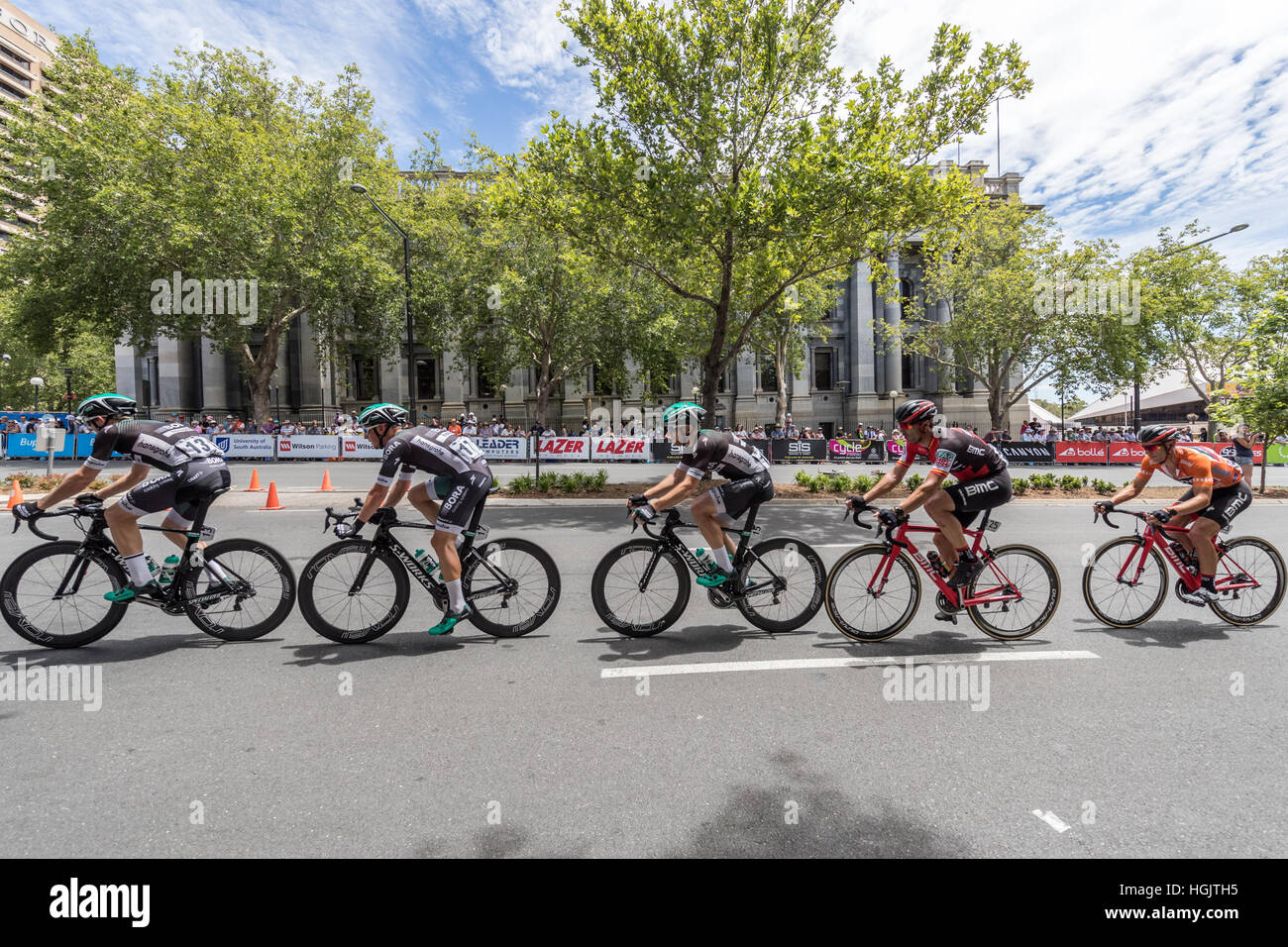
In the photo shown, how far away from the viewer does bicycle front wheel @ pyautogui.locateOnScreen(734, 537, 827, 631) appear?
5.25 metres

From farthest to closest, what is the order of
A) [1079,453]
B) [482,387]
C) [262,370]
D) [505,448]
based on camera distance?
[482,387]
[262,370]
[1079,453]
[505,448]

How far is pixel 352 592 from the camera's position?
16.1 feet

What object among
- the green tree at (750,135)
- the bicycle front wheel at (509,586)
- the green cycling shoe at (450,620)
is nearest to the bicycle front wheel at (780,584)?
the bicycle front wheel at (509,586)

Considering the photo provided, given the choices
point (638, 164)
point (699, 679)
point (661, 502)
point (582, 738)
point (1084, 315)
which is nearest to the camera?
point (582, 738)

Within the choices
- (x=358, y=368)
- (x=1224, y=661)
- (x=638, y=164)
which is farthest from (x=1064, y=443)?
(x=358, y=368)

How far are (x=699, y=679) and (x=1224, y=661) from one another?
12.3ft

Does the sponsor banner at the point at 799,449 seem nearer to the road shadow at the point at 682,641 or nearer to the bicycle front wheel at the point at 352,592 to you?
the road shadow at the point at 682,641

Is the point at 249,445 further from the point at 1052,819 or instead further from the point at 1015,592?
the point at 1052,819

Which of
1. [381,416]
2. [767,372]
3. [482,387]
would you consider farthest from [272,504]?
[767,372]

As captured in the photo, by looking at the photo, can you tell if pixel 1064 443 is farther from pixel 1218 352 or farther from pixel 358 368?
pixel 358 368

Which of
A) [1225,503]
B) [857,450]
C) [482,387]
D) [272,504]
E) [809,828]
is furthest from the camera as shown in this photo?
[482,387]

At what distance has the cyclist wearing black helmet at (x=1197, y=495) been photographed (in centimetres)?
525

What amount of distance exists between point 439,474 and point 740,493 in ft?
8.02

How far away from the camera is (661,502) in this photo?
484 cm
